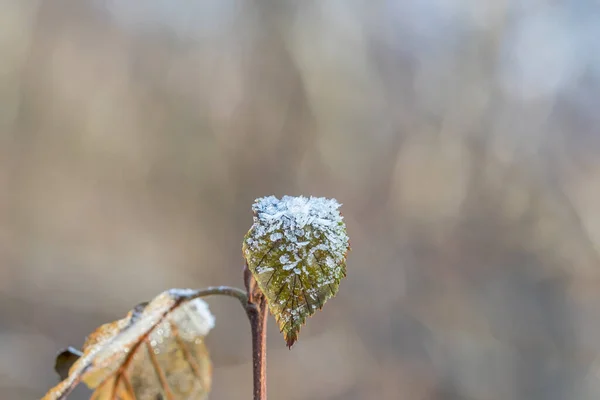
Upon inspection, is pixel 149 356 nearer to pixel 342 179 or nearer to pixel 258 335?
pixel 258 335

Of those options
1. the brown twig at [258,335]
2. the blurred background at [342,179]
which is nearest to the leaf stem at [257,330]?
the brown twig at [258,335]

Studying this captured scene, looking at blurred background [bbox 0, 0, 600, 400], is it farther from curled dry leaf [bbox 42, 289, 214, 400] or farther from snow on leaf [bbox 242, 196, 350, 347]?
snow on leaf [bbox 242, 196, 350, 347]

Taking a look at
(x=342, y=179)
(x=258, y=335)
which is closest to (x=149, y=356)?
(x=258, y=335)

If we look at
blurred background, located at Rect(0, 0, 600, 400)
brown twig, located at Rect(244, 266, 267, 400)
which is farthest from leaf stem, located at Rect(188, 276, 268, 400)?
blurred background, located at Rect(0, 0, 600, 400)

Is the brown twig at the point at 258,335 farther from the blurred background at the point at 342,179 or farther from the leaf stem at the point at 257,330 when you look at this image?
the blurred background at the point at 342,179

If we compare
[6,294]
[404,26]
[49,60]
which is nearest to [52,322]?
[6,294]
